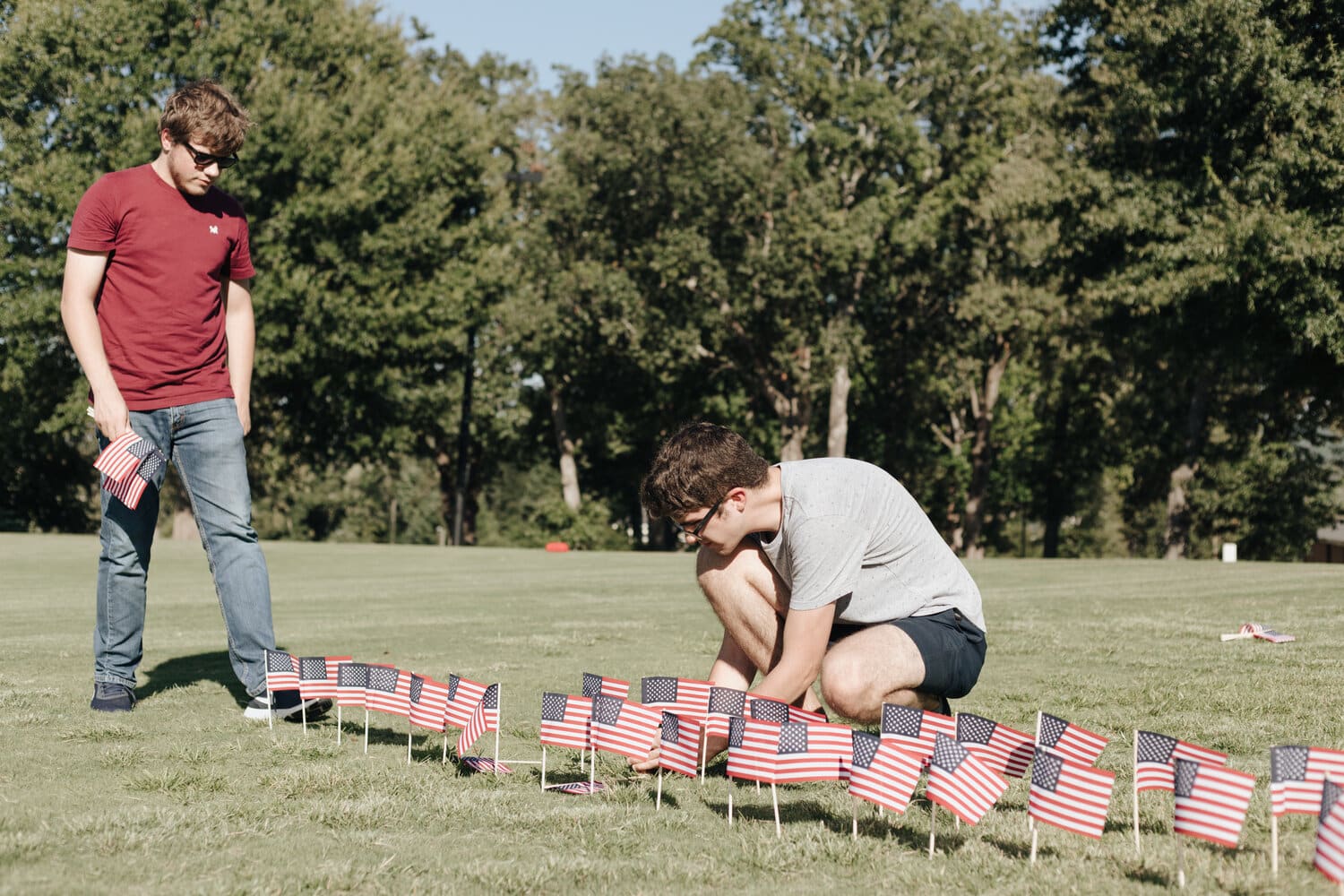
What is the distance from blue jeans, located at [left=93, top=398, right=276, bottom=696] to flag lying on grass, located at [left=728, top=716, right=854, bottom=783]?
8.39 ft

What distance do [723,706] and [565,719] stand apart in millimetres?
523

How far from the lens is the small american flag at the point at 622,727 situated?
3.87 m

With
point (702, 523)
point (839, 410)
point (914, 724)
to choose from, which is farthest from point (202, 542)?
point (839, 410)

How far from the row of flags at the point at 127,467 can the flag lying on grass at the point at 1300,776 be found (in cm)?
403

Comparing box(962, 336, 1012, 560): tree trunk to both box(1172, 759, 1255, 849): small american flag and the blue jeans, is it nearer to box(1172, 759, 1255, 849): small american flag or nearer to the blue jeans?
the blue jeans

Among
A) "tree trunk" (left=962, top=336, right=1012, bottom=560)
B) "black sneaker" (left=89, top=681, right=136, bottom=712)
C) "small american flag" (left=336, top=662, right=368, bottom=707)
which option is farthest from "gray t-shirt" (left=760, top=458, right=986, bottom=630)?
"tree trunk" (left=962, top=336, right=1012, bottom=560)

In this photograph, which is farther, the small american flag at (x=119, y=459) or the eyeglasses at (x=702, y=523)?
the small american flag at (x=119, y=459)

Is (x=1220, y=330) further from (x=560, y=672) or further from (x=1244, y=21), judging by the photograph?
(x=560, y=672)

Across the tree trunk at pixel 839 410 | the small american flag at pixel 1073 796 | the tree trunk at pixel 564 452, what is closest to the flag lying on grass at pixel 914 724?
the small american flag at pixel 1073 796

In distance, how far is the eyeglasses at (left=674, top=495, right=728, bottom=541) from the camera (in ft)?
13.5

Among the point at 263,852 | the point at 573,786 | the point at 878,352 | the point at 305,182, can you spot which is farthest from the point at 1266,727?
the point at 878,352

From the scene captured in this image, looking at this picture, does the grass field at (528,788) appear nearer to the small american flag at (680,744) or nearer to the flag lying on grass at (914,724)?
the small american flag at (680,744)

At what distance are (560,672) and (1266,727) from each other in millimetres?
3342

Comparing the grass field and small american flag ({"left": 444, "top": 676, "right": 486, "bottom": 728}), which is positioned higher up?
small american flag ({"left": 444, "top": 676, "right": 486, "bottom": 728})
